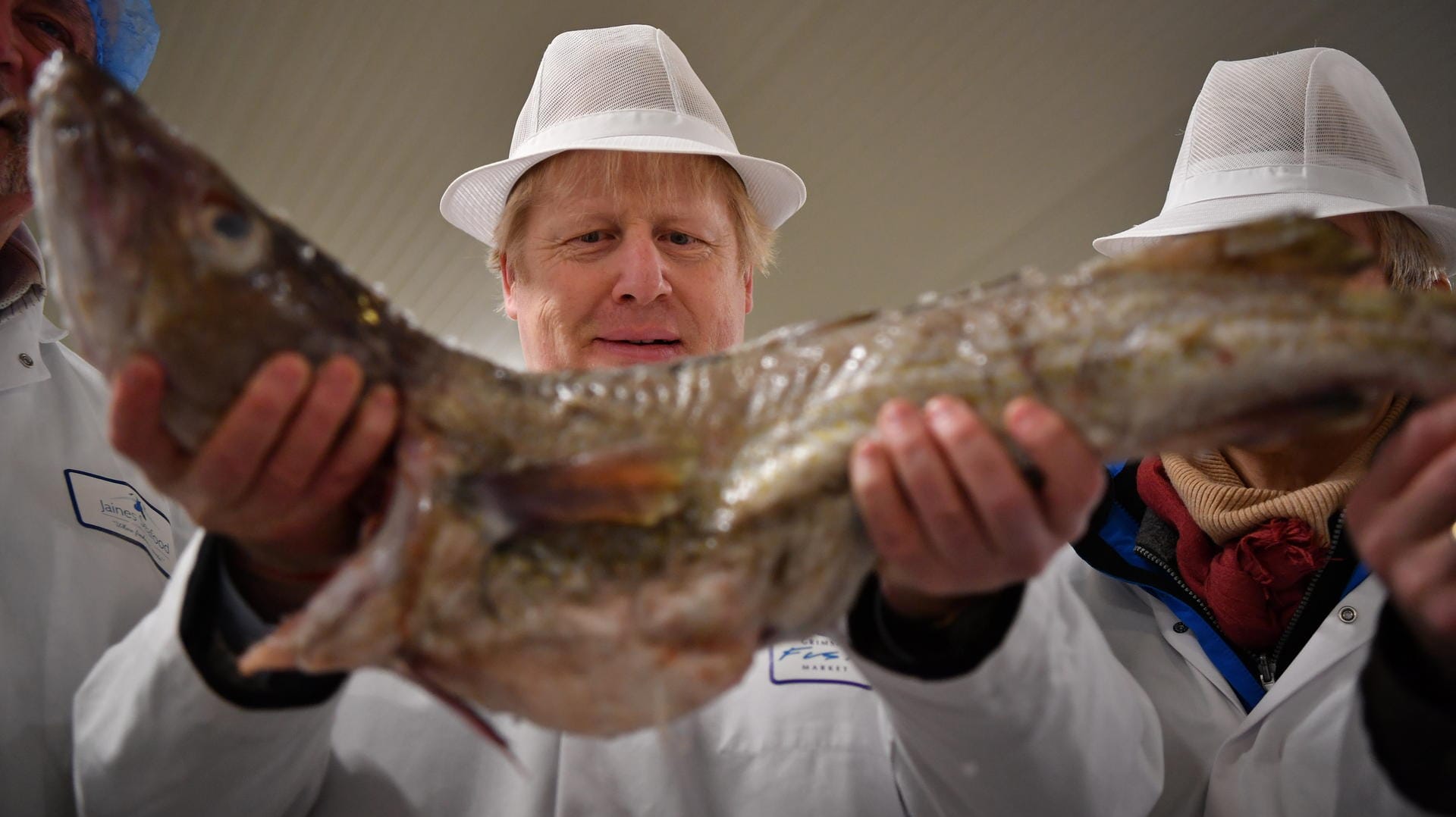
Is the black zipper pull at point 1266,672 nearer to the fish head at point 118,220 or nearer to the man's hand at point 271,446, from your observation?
the man's hand at point 271,446

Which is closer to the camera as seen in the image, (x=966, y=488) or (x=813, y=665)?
(x=966, y=488)

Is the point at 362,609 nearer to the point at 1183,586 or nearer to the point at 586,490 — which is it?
the point at 586,490

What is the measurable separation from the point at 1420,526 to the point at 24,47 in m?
2.67

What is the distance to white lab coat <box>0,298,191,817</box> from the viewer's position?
5.48 ft

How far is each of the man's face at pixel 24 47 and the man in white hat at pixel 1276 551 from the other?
241cm

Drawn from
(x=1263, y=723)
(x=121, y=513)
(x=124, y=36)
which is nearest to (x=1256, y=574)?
(x=1263, y=723)

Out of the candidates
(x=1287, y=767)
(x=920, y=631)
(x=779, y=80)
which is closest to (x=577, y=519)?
(x=920, y=631)

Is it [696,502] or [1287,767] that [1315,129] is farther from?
[696,502]

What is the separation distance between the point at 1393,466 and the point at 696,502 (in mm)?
851

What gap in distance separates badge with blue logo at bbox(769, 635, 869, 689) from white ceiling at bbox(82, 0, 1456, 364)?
3.87 metres

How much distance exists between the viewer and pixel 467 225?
2799mm

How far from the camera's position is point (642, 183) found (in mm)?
2199

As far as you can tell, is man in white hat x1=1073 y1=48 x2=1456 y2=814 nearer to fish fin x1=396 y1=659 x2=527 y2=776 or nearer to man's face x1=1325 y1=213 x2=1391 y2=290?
man's face x1=1325 y1=213 x2=1391 y2=290

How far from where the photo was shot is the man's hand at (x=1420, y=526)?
101cm
